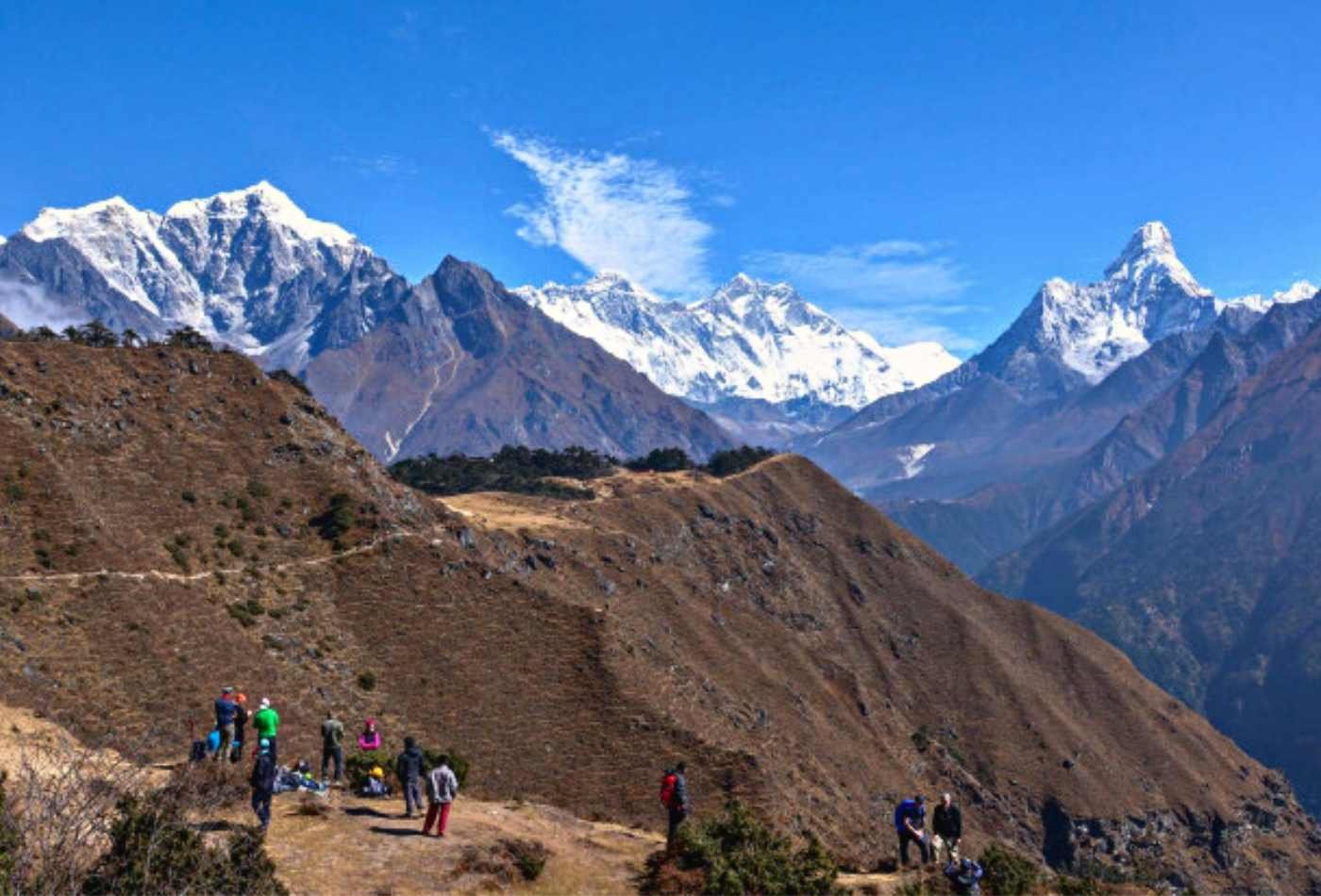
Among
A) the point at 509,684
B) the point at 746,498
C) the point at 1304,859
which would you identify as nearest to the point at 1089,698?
the point at 1304,859

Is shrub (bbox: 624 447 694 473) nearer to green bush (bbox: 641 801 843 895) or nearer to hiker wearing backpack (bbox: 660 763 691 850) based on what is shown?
hiker wearing backpack (bbox: 660 763 691 850)

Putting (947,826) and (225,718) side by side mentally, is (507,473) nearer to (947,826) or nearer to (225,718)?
(225,718)

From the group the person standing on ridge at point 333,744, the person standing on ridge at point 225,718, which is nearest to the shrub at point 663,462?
the person standing on ridge at point 333,744

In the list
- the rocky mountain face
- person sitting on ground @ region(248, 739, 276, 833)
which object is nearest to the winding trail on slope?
the rocky mountain face

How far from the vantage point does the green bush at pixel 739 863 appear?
2745cm

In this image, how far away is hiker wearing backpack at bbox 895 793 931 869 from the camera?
108 feet

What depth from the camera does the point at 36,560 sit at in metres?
60.0

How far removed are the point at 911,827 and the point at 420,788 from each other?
16.4m

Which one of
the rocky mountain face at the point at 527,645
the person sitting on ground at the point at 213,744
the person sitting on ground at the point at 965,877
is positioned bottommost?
the person sitting on ground at the point at 965,877

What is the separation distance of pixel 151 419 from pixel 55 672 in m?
32.3

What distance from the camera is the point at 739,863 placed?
2803 cm

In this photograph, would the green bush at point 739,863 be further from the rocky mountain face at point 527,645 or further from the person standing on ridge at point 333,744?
the rocky mountain face at point 527,645

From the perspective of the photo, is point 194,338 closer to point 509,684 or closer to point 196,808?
point 509,684

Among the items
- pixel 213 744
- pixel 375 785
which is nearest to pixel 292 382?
pixel 213 744
